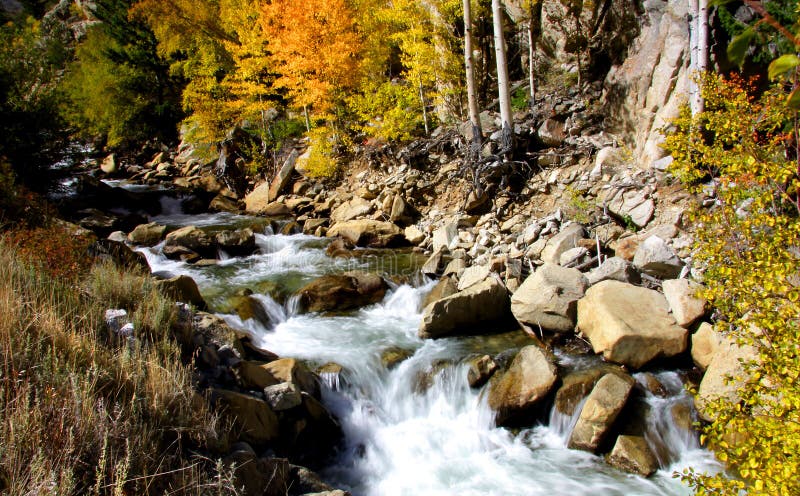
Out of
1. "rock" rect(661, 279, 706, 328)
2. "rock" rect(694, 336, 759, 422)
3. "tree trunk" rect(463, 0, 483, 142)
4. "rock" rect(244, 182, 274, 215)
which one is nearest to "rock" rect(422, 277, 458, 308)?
"rock" rect(661, 279, 706, 328)

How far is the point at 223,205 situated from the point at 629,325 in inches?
631

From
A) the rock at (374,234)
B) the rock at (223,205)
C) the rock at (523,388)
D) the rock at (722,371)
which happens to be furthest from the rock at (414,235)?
the rock at (223,205)

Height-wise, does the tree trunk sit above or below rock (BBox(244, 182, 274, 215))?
above

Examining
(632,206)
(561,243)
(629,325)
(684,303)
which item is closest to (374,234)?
(561,243)

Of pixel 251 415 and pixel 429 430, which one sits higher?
pixel 251 415

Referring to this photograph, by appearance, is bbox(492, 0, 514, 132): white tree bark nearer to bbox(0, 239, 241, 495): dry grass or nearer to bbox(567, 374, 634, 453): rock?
bbox(567, 374, 634, 453): rock

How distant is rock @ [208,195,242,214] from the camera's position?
1793 cm

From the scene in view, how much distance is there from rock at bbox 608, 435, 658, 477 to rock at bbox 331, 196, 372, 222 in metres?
10.1

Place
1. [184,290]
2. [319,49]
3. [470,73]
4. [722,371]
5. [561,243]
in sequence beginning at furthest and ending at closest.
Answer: [319,49], [470,73], [561,243], [184,290], [722,371]

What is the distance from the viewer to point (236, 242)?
40.7ft

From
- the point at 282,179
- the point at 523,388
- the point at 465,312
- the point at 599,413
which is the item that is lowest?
the point at 599,413

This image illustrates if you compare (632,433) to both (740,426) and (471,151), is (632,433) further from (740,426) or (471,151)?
(471,151)

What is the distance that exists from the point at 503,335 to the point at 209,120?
1683cm

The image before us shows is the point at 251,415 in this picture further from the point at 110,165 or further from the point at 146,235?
the point at 110,165
